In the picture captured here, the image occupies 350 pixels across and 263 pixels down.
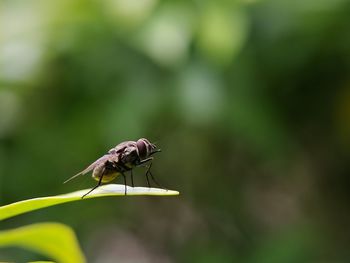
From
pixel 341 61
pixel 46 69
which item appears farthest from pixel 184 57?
pixel 341 61

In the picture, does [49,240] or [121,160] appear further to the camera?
[121,160]

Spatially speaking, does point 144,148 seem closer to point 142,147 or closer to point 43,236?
point 142,147

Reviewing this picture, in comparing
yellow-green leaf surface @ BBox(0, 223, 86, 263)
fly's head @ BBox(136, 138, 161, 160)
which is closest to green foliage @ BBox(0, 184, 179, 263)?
yellow-green leaf surface @ BBox(0, 223, 86, 263)

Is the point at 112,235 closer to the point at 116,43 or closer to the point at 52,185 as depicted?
the point at 52,185

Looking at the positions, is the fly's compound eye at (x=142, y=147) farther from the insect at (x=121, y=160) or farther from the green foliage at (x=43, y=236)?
the green foliage at (x=43, y=236)

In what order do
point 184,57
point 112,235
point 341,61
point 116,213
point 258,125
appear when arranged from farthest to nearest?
point 112,235 < point 116,213 < point 341,61 < point 258,125 < point 184,57

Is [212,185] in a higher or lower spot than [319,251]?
higher

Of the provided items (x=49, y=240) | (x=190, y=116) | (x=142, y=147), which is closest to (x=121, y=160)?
(x=142, y=147)

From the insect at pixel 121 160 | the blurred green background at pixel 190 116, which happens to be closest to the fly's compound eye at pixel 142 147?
the insect at pixel 121 160

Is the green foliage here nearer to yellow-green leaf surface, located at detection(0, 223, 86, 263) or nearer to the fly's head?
yellow-green leaf surface, located at detection(0, 223, 86, 263)
